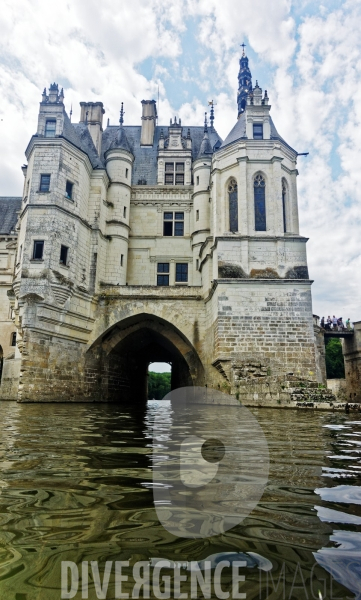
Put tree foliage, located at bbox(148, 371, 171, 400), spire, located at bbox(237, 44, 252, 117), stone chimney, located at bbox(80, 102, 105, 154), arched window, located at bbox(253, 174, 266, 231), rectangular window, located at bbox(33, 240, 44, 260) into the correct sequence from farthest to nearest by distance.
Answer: tree foliage, located at bbox(148, 371, 171, 400) < spire, located at bbox(237, 44, 252, 117) < stone chimney, located at bbox(80, 102, 105, 154) < arched window, located at bbox(253, 174, 266, 231) < rectangular window, located at bbox(33, 240, 44, 260)

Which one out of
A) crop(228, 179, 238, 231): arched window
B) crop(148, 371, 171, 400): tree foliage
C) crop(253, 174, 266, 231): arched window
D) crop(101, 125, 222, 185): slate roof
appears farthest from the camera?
crop(148, 371, 171, 400): tree foliage

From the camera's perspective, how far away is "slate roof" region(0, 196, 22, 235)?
103ft

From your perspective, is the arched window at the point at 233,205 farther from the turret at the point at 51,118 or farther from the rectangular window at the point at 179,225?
the turret at the point at 51,118

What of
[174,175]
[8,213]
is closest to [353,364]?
[174,175]

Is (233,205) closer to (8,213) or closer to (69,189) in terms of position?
(69,189)

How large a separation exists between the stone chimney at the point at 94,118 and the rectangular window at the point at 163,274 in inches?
335

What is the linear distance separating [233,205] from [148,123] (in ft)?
43.4

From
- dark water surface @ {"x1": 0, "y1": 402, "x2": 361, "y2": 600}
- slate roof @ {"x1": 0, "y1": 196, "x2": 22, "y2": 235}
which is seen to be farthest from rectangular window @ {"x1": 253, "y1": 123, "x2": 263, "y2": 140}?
slate roof @ {"x1": 0, "y1": 196, "x2": 22, "y2": 235}

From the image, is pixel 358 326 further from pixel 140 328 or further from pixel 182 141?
pixel 182 141

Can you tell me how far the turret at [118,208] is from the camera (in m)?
22.2

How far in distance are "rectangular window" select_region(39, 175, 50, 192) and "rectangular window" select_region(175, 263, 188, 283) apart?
9067mm

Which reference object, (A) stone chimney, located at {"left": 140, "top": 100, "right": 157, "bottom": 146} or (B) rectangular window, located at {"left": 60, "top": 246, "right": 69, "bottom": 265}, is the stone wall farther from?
(B) rectangular window, located at {"left": 60, "top": 246, "right": 69, "bottom": 265}

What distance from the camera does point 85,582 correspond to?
3.83 ft

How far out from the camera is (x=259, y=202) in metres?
18.8
